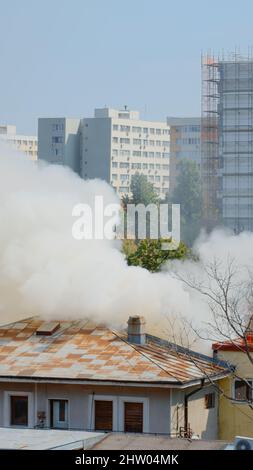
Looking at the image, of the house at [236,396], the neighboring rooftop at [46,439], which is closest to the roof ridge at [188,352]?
the house at [236,396]

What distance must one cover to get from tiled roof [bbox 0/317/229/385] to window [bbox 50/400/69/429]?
69cm

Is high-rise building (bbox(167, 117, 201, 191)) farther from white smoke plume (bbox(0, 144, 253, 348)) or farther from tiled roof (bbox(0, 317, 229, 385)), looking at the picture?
tiled roof (bbox(0, 317, 229, 385))

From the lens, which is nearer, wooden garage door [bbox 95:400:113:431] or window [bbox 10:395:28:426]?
wooden garage door [bbox 95:400:113:431]

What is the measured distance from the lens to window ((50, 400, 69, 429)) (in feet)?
93.9

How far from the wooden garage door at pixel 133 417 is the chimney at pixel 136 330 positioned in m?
2.67

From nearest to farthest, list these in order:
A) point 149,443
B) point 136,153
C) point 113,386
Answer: point 149,443
point 113,386
point 136,153

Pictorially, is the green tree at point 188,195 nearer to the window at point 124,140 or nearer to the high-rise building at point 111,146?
the high-rise building at point 111,146

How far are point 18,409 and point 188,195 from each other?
10974 centimetres

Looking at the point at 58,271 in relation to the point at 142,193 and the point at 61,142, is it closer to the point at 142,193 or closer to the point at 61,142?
the point at 142,193

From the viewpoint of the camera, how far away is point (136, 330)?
30531 mm

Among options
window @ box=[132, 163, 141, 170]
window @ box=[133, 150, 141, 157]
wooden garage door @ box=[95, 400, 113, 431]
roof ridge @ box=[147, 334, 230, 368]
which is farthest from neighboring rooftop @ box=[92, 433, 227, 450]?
window @ box=[133, 150, 141, 157]

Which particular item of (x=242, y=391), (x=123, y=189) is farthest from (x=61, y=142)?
(x=242, y=391)

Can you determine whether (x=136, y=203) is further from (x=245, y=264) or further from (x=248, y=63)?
(x=245, y=264)
